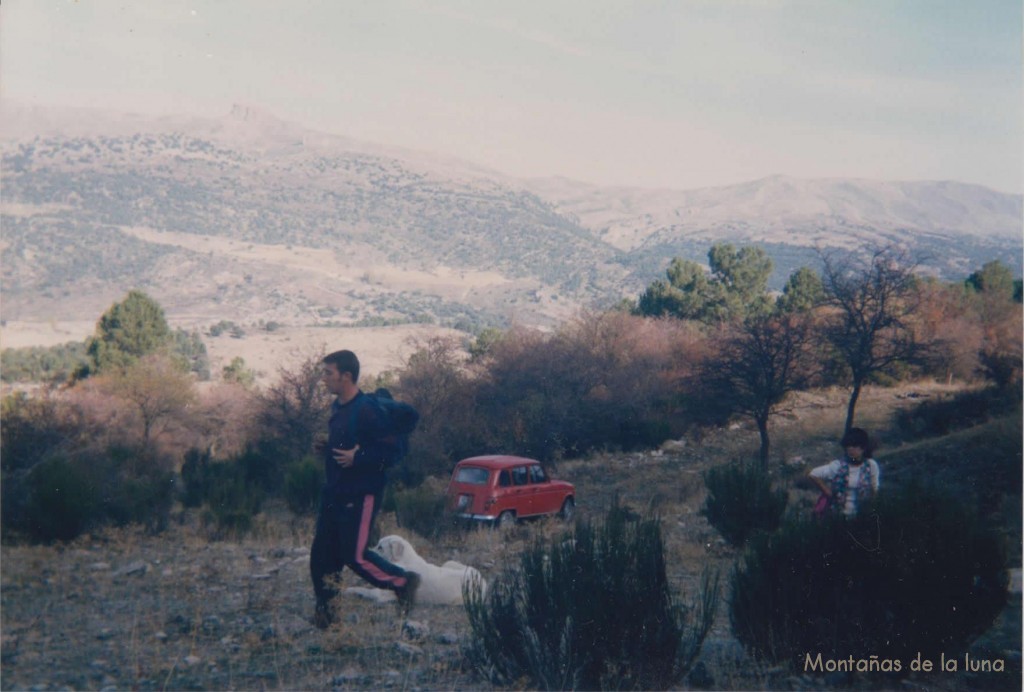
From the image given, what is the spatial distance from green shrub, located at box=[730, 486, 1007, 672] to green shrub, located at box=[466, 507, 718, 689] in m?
0.72

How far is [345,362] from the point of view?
5766 millimetres

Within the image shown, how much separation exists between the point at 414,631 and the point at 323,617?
62cm

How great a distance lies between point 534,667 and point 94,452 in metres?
12.9

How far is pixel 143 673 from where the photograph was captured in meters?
4.82

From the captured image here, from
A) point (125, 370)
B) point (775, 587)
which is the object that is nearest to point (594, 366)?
point (125, 370)

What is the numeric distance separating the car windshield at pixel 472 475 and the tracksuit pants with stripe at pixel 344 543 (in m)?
8.47

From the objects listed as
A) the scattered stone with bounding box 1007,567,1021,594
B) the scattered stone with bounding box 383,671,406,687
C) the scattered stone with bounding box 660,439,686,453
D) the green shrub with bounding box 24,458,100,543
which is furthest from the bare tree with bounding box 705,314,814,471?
the scattered stone with bounding box 383,671,406,687

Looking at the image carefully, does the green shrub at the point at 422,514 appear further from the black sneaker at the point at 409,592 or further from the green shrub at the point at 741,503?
the black sneaker at the point at 409,592

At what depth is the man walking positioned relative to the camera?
561cm

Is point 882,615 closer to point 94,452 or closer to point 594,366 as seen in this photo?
point 94,452

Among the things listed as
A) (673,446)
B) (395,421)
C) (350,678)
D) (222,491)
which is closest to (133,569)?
(395,421)

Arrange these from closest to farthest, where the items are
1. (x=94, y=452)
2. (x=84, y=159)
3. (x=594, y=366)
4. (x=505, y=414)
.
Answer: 1. (x=94, y=452)
2. (x=505, y=414)
3. (x=594, y=366)
4. (x=84, y=159)

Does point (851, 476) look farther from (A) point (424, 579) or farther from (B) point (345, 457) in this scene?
(B) point (345, 457)

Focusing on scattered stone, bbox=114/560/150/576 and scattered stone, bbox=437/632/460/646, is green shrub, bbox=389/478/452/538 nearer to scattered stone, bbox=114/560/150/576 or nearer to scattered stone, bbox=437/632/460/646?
scattered stone, bbox=114/560/150/576
